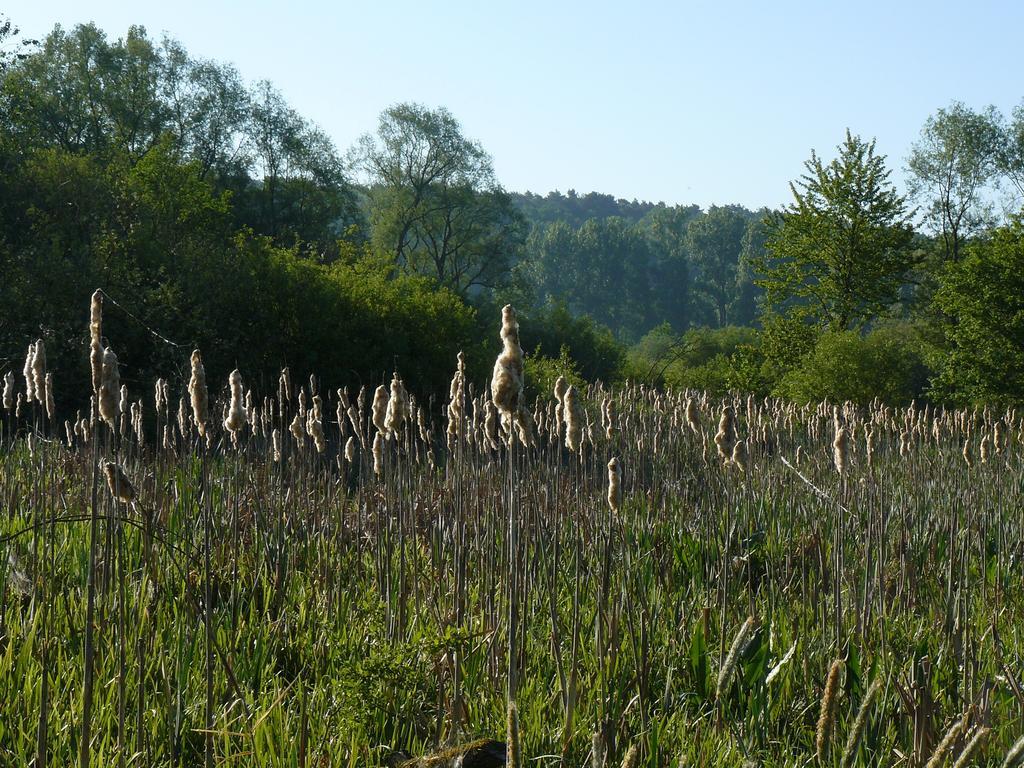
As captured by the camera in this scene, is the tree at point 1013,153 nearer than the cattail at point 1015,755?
No

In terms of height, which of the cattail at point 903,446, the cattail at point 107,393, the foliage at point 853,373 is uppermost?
the cattail at point 107,393

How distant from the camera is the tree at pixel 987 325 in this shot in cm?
2473

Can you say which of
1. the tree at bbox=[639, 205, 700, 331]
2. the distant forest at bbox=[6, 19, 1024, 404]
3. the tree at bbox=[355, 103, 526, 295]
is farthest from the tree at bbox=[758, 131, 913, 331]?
the tree at bbox=[639, 205, 700, 331]

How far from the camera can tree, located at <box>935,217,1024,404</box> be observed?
81.1 ft

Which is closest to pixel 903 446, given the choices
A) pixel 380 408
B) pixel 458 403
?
pixel 458 403

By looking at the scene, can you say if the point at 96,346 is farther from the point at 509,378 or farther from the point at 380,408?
the point at 380,408

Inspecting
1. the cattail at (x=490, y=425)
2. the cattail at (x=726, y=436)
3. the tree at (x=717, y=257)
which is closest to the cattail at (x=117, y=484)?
the cattail at (x=490, y=425)

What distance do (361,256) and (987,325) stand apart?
24706mm

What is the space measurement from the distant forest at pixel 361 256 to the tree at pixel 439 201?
15 centimetres

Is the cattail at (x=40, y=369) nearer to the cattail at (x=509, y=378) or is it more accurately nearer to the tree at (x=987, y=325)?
the cattail at (x=509, y=378)

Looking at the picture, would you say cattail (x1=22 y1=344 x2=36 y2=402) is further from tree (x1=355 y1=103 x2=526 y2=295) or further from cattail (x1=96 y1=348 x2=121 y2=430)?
tree (x1=355 y1=103 x2=526 y2=295)

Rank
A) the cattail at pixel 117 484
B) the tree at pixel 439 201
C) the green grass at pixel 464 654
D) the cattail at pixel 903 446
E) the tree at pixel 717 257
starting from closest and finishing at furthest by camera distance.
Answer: the cattail at pixel 117 484 → the green grass at pixel 464 654 → the cattail at pixel 903 446 → the tree at pixel 439 201 → the tree at pixel 717 257

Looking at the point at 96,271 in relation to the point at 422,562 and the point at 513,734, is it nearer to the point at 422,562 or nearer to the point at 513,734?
the point at 422,562

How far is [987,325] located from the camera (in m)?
25.5
